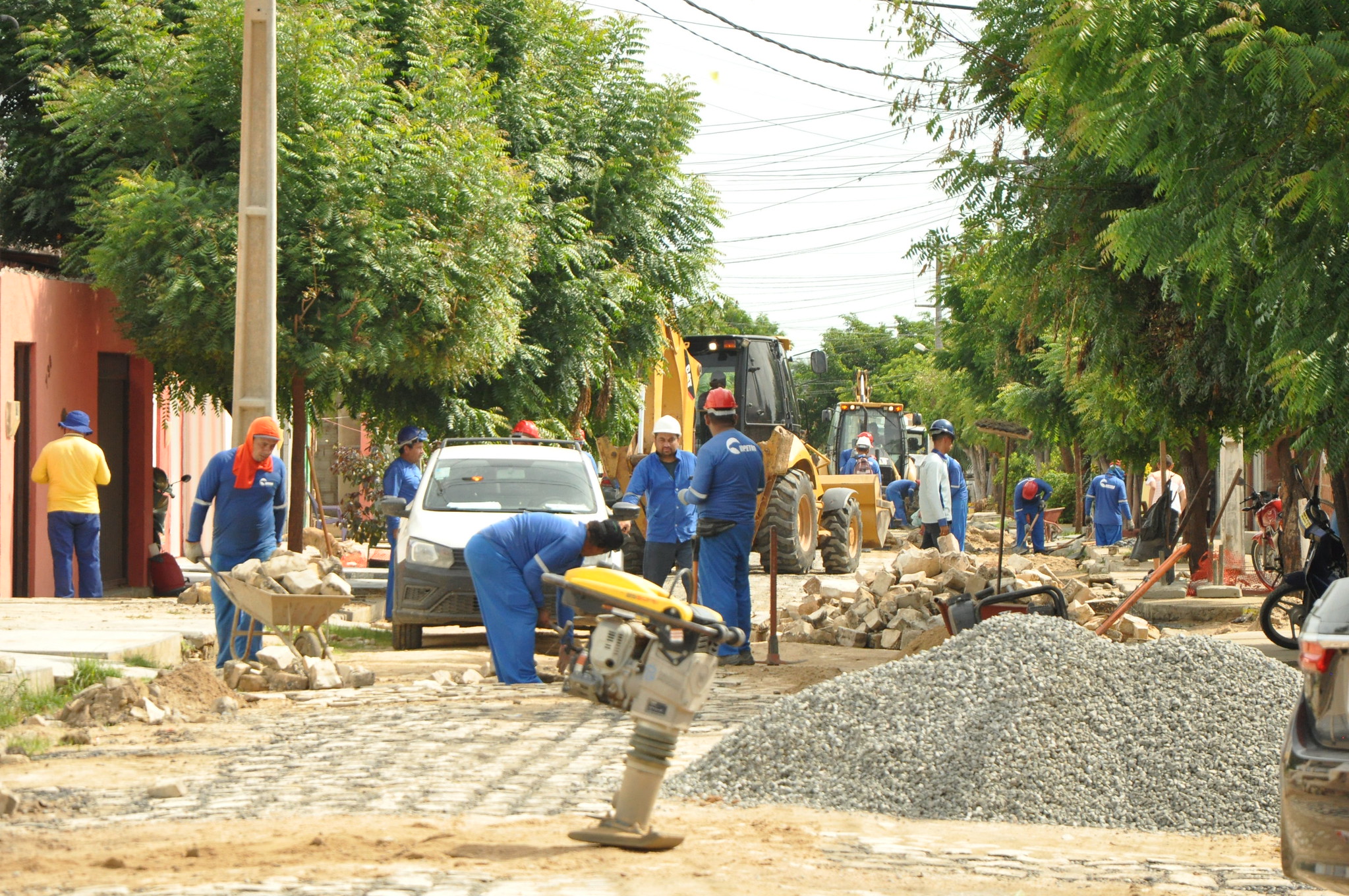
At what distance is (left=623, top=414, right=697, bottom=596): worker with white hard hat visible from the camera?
43.3ft

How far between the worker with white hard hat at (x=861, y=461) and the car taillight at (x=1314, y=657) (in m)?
22.6

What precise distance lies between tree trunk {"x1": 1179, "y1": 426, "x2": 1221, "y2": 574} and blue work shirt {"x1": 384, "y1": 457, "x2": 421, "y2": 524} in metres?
9.00

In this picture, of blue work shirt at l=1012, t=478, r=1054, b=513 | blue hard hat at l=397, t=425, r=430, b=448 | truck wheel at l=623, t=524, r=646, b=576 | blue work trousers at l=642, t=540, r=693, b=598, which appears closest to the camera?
blue work trousers at l=642, t=540, r=693, b=598

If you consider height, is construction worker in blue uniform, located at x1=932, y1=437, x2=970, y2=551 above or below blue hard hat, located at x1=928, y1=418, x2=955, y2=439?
below

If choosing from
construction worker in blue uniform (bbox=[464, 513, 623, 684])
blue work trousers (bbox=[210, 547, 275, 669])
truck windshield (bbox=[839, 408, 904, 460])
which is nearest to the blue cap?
blue work trousers (bbox=[210, 547, 275, 669])

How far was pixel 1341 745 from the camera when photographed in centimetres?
457

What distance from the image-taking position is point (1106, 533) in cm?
2809

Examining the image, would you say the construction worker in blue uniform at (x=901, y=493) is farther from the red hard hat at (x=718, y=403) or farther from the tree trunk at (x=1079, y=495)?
the red hard hat at (x=718, y=403)

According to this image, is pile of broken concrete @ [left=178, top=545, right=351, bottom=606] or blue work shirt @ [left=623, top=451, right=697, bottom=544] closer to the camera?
pile of broken concrete @ [left=178, top=545, right=351, bottom=606]

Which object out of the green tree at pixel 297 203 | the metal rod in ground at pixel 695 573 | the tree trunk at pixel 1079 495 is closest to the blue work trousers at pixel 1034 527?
the tree trunk at pixel 1079 495

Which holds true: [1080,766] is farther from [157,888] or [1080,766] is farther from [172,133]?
[172,133]

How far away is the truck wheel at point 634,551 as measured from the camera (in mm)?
18938

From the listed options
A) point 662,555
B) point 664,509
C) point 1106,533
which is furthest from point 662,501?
point 1106,533

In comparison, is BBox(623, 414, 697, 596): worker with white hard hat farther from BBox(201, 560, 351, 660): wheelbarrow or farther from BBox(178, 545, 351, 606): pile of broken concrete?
BBox(201, 560, 351, 660): wheelbarrow
